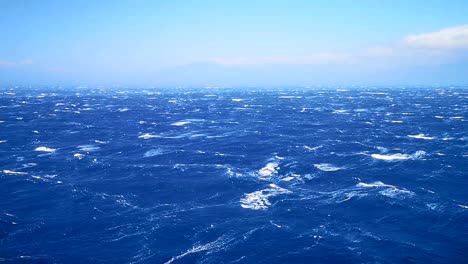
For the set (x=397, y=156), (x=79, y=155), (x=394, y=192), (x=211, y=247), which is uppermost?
(x=397, y=156)

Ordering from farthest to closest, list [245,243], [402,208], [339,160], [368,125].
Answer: [368,125]
[339,160]
[402,208]
[245,243]

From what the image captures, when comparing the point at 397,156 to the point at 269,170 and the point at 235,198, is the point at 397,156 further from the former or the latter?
the point at 235,198

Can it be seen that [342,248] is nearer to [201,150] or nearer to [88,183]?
[88,183]

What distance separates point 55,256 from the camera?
36.7 metres

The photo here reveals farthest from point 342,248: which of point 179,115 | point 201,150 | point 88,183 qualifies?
point 179,115

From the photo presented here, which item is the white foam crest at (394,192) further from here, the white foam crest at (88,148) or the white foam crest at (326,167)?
the white foam crest at (88,148)

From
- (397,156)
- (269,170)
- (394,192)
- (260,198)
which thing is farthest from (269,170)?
(397,156)

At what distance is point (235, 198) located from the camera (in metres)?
53.2

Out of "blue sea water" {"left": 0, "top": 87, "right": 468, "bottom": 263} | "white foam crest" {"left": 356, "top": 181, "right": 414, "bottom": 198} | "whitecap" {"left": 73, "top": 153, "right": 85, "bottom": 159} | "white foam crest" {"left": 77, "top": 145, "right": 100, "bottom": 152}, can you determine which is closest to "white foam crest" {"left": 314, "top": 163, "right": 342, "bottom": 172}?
"blue sea water" {"left": 0, "top": 87, "right": 468, "bottom": 263}

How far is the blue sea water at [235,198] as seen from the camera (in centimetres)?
3806

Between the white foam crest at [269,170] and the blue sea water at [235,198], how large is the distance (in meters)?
0.21

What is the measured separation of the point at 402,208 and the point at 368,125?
7855 cm

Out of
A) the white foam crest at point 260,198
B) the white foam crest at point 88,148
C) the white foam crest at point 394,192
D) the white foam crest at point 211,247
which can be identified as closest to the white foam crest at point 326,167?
the white foam crest at point 394,192

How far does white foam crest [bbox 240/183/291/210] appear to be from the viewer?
5000 cm
